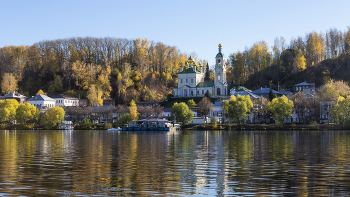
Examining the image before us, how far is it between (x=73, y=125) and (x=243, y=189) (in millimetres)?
102895

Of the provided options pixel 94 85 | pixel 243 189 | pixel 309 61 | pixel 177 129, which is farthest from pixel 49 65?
pixel 243 189

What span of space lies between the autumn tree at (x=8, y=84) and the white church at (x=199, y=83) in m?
59.6

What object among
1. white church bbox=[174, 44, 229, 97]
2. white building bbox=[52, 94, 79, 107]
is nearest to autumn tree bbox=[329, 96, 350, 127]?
white church bbox=[174, 44, 229, 97]

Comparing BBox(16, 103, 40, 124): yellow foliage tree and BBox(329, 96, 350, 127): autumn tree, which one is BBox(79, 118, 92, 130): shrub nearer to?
BBox(16, 103, 40, 124): yellow foliage tree

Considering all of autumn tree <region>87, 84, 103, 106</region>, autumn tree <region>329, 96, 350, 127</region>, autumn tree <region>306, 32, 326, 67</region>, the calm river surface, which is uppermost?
autumn tree <region>306, 32, 326, 67</region>

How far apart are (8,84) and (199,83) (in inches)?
2766

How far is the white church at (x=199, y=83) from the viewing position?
14650 cm

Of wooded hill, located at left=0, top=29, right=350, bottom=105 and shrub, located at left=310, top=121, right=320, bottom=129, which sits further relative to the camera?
wooded hill, located at left=0, top=29, right=350, bottom=105

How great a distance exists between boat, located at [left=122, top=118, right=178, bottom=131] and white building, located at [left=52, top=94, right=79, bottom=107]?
1520 inches

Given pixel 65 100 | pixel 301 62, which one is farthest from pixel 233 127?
pixel 65 100

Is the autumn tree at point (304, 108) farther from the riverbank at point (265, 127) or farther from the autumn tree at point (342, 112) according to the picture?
the autumn tree at point (342, 112)

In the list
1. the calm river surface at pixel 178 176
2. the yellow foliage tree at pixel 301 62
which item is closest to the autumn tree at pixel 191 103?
the yellow foliage tree at pixel 301 62

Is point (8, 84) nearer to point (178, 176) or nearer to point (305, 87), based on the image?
point (305, 87)

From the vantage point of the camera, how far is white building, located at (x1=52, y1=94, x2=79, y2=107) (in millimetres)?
A: 140375
